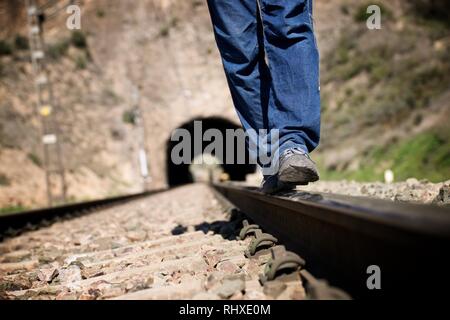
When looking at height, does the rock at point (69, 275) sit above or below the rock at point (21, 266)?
above

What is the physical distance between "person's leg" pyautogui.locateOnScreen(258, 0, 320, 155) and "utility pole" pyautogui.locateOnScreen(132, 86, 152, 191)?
19.0m

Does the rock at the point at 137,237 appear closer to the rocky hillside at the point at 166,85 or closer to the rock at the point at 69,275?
the rock at the point at 69,275

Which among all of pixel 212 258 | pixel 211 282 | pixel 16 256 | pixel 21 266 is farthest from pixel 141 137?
pixel 211 282

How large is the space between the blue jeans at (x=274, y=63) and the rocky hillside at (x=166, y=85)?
964 centimetres

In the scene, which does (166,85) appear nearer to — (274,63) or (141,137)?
(141,137)

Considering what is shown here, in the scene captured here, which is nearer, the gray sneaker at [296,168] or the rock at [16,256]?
the gray sneaker at [296,168]

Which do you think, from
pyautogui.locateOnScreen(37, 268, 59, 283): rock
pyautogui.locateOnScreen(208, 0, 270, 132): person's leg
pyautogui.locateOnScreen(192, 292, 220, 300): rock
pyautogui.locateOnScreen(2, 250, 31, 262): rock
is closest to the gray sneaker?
pyautogui.locateOnScreen(208, 0, 270, 132): person's leg

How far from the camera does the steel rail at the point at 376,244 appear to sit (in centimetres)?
73

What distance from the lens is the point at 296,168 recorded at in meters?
1.88

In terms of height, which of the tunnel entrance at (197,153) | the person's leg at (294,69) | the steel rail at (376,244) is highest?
the person's leg at (294,69)

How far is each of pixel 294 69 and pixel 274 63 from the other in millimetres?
129

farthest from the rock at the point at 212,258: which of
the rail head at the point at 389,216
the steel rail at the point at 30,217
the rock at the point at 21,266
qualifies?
the steel rail at the point at 30,217

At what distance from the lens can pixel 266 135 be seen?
225 centimetres
